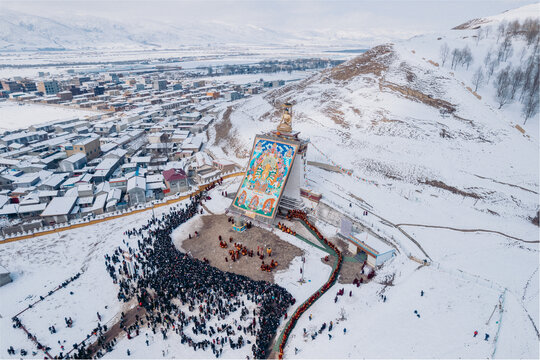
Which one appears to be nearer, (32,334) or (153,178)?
(32,334)

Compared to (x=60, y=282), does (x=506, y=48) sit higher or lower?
higher

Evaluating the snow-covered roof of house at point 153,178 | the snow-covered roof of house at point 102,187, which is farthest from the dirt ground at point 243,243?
the snow-covered roof of house at point 102,187

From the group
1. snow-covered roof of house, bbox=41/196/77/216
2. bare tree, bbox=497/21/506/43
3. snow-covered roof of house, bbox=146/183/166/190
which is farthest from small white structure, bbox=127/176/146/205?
bare tree, bbox=497/21/506/43

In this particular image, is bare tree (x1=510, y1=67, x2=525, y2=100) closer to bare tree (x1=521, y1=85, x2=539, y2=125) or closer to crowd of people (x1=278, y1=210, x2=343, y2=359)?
bare tree (x1=521, y1=85, x2=539, y2=125)

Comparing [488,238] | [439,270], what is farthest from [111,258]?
[488,238]

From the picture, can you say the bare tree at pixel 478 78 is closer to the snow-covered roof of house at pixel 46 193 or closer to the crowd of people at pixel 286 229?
the crowd of people at pixel 286 229

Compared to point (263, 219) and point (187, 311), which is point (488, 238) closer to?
point (263, 219)

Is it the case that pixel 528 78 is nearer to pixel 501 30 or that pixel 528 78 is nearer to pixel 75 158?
pixel 501 30

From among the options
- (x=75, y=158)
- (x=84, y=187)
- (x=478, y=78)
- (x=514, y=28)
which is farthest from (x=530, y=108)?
(x=75, y=158)
